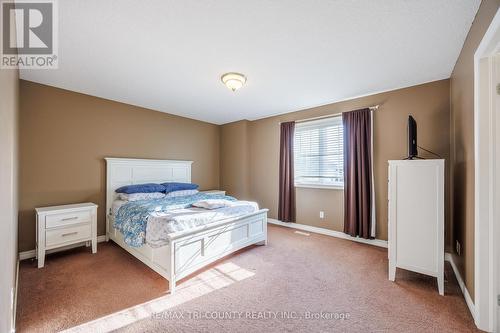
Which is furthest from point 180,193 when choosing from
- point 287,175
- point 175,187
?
point 287,175

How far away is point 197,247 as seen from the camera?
233 centimetres

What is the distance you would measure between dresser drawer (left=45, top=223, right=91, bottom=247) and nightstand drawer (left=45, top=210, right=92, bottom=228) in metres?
0.07

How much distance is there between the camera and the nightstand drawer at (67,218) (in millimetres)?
2602

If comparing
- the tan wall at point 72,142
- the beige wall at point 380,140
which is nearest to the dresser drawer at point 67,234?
the tan wall at point 72,142

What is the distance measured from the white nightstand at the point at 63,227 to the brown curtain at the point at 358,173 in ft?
12.7

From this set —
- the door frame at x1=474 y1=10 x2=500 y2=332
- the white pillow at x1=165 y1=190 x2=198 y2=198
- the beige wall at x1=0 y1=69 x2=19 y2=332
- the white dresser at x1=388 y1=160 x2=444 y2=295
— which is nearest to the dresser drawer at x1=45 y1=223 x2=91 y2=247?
the white pillow at x1=165 y1=190 x2=198 y2=198

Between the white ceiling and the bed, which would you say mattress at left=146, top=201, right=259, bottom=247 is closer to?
the bed

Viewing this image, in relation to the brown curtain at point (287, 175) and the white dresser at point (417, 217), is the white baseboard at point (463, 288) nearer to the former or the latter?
the white dresser at point (417, 217)

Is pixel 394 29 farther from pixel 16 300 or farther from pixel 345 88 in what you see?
pixel 16 300

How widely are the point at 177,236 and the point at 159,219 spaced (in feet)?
1.00

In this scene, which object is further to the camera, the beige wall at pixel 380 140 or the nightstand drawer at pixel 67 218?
the beige wall at pixel 380 140

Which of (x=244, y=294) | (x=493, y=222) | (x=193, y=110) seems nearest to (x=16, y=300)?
(x=244, y=294)

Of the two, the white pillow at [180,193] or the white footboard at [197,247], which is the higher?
the white pillow at [180,193]

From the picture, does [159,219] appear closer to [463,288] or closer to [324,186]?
[324,186]
